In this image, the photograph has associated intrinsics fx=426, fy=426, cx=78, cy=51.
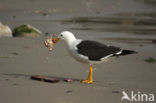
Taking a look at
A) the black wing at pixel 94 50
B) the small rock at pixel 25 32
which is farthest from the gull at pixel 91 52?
the small rock at pixel 25 32

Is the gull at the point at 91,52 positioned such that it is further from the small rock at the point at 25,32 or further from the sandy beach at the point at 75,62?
the small rock at the point at 25,32

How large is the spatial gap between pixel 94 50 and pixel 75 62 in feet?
4.55

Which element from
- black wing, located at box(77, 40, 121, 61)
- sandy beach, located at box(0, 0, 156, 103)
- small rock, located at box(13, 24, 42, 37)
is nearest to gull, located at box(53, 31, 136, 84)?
black wing, located at box(77, 40, 121, 61)

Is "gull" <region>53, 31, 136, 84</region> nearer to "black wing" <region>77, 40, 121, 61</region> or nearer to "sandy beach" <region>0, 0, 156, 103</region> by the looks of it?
"black wing" <region>77, 40, 121, 61</region>

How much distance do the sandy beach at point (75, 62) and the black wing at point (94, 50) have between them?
440 mm

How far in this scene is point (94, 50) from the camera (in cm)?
729

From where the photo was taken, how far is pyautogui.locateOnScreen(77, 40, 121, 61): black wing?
7.23 m

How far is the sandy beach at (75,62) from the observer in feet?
20.9

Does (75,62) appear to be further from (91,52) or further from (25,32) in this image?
(25,32)

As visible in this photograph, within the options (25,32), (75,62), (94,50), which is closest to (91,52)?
(94,50)

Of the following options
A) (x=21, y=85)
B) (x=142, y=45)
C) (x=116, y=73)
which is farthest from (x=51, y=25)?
(x=21, y=85)

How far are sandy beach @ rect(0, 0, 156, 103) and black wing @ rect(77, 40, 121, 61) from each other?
44cm

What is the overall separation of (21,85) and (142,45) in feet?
16.7

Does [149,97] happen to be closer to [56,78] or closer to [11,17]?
[56,78]
